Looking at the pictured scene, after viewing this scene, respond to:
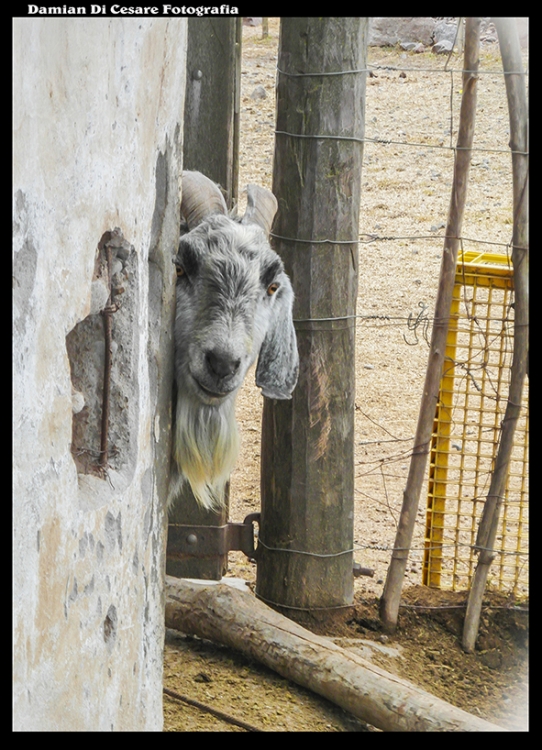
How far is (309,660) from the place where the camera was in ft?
11.9

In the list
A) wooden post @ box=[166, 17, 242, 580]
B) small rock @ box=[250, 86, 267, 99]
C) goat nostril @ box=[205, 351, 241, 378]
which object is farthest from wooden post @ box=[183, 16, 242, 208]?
small rock @ box=[250, 86, 267, 99]

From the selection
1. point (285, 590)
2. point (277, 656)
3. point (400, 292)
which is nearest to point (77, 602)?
point (277, 656)

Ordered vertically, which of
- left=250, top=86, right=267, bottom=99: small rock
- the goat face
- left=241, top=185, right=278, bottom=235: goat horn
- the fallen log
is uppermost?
left=250, top=86, right=267, bottom=99: small rock

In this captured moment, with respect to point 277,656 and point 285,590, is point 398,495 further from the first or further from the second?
point 277,656

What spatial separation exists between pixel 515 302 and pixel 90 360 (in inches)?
95.7

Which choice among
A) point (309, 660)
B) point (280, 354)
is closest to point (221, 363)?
point (280, 354)

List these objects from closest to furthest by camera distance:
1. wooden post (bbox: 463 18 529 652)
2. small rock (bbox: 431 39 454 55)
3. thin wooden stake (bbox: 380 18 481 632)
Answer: wooden post (bbox: 463 18 529 652) → thin wooden stake (bbox: 380 18 481 632) → small rock (bbox: 431 39 454 55)

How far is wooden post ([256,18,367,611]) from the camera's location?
390cm

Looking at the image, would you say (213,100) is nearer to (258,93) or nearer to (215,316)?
(215,316)

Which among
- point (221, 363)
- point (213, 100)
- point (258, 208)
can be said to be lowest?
point (221, 363)

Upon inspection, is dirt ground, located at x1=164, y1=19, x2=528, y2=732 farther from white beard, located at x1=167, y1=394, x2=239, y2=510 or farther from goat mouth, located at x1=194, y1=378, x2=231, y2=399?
goat mouth, located at x1=194, y1=378, x2=231, y2=399

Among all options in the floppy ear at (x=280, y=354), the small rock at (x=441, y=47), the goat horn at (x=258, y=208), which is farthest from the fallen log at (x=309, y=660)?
the small rock at (x=441, y=47)

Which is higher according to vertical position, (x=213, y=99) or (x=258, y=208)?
(x=213, y=99)

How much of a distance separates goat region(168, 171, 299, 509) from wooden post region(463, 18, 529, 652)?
1.17m
